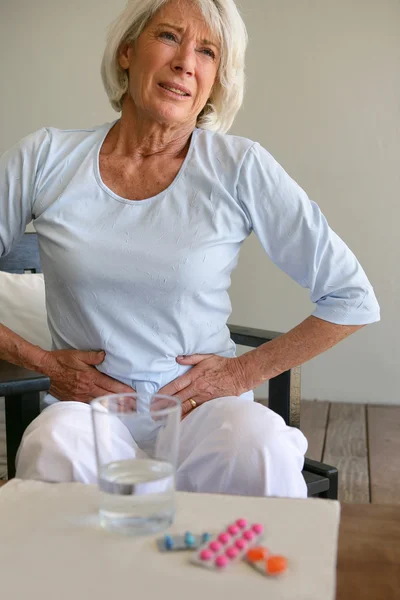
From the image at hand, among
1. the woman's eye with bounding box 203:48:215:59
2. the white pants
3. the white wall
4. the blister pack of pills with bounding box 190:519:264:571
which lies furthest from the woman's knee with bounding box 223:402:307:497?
the white wall

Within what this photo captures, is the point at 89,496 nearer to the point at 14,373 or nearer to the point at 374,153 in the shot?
the point at 14,373

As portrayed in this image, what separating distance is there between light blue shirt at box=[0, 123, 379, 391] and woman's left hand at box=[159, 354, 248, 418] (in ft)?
0.09

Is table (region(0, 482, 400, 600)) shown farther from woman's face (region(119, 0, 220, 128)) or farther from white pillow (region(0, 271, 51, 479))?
white pillow (region(0, 271, 51, 479))

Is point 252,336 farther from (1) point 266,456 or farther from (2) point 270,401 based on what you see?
(1) point 266,456

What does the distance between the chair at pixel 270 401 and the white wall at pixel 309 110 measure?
1.88 metres

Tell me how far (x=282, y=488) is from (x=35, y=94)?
2882mm

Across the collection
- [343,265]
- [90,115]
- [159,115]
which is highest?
[90,115]

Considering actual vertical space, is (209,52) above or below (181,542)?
above

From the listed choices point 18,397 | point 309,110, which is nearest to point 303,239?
point 18,397

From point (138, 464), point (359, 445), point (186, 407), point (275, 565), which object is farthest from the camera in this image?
point (359, 445)

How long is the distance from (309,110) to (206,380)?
2.29m

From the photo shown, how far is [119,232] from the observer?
1.63m

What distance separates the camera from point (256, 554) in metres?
0.87

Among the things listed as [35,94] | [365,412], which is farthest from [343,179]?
[35,94]
